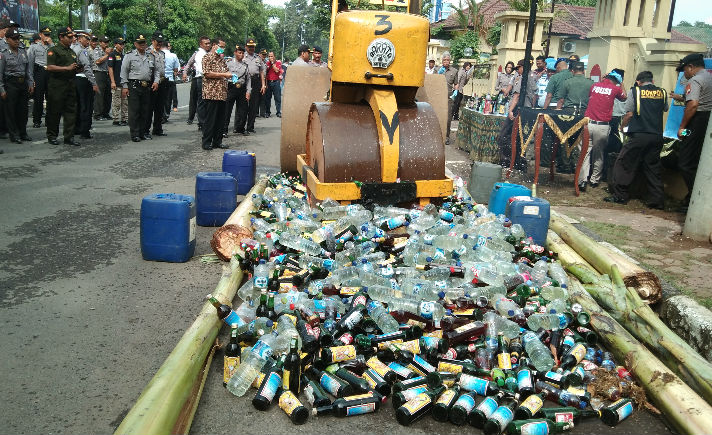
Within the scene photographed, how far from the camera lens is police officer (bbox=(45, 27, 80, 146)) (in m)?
11.7

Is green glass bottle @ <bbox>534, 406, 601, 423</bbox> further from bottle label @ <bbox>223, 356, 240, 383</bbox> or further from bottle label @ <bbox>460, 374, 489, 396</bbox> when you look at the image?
bottle label @ <bbox>223, 356, 240, 383</bbox>

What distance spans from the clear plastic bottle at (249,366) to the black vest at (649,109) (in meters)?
8.21

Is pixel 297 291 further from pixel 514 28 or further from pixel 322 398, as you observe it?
pixel 514 28

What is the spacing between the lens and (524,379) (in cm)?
379

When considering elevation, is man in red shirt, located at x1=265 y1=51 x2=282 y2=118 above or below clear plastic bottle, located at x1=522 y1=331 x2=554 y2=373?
above

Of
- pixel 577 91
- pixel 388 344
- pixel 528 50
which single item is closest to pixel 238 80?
pixel 528 50

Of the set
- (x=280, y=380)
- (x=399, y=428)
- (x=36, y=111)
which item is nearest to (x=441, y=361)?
(x=399, y=428)

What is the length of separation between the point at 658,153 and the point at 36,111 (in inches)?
555

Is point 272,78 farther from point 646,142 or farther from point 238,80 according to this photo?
point 646,142

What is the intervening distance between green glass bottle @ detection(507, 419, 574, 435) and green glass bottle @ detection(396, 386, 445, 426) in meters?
0.47

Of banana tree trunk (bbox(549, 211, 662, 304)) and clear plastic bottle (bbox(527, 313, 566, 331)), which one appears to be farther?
banana tree trunk (bbox(549, 211, 662, 304))

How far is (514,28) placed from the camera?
19438 mm

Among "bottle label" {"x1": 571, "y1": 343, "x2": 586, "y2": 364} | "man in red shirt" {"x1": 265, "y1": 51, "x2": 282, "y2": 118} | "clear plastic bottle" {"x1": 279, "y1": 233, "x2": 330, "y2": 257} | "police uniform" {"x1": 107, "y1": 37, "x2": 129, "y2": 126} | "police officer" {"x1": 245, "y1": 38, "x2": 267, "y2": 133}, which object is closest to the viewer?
"bottle label" {"x1": 571, "y1": 343, "x2": 586, "y2": 364}

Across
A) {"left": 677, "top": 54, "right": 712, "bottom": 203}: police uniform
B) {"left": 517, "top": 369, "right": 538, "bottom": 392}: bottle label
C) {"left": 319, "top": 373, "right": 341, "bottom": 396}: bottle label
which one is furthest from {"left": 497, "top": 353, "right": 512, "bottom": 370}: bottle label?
{"left": 677, "top": 54, "right": 712, "bottom": 203}: police uniform
